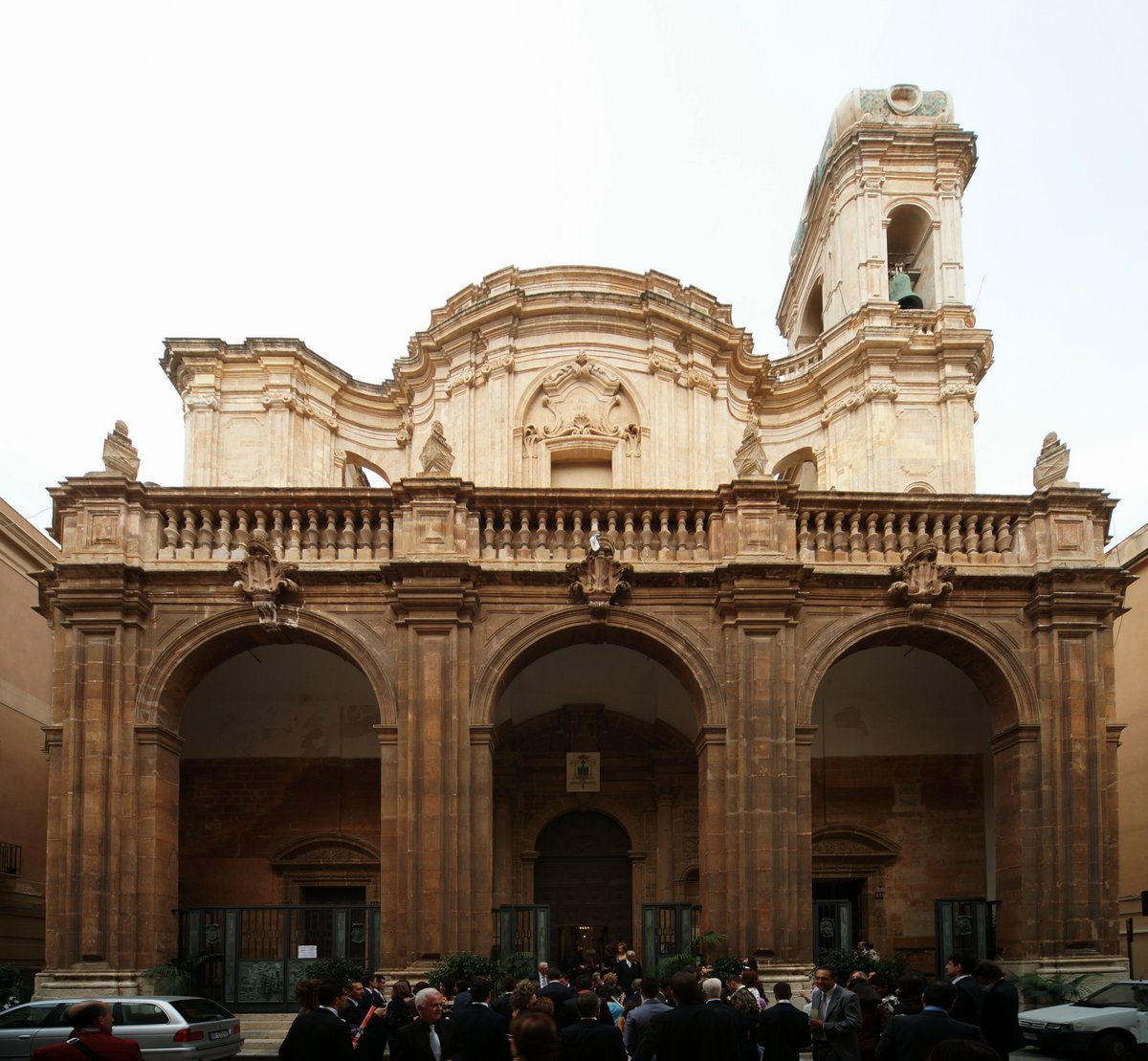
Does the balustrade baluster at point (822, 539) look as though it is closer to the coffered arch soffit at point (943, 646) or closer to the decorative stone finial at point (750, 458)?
the coffered arch soffit at point (943, 646)

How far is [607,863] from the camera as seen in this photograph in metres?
23.9

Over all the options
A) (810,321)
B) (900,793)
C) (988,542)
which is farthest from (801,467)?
(988,542)

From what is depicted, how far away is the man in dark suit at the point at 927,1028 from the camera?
867 cm

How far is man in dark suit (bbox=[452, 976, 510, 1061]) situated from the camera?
9156 millimetres

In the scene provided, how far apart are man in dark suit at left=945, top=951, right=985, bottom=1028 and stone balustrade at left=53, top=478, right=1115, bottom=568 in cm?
991

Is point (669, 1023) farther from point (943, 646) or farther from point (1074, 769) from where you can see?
point (943, 646)

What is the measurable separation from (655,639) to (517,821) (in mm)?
5388

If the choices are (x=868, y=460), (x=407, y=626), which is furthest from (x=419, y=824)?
(x=868, y=460)

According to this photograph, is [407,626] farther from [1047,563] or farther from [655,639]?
[1047,563]

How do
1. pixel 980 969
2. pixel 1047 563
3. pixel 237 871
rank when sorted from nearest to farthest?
pixel 980 969
pixel 1047 563
pixel 237 871

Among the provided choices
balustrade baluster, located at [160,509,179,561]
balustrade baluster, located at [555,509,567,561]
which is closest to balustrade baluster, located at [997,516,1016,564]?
balustrade baluster, located at [555,509,567,561]

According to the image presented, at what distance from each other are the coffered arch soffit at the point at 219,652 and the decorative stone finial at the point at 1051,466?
32.9ft

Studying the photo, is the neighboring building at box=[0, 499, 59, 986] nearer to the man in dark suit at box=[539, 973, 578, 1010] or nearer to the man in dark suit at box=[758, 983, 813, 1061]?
the man in dark suit at box=[539, 973, 578, 1010]

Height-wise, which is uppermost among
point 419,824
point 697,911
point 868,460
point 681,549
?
point 868,460
